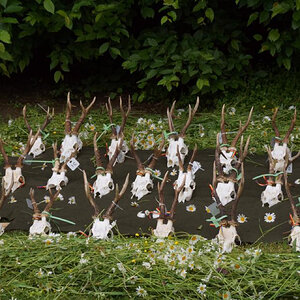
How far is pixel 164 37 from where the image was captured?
26.8ft

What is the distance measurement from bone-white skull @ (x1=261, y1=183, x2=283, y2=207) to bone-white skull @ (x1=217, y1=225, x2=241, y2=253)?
0.78 metres

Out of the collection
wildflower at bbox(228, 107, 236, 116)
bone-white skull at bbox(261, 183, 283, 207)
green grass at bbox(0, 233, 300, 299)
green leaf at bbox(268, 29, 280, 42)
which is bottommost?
green grass at bbox(0, 233, 300, 299)

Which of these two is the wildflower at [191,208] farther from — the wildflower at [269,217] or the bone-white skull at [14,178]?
the bone-white skull at [14,178]

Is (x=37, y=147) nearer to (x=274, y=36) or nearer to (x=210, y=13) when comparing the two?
(x=210, y=13)

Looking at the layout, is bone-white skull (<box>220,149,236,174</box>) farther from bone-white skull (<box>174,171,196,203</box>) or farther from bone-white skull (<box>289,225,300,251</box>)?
bone-white skull (<box>289,225,300,251</box>)

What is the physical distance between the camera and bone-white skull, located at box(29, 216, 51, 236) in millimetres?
4844

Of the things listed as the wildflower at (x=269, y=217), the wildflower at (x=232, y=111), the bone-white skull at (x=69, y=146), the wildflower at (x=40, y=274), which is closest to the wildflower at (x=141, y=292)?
the wildflower at (x=40, y=274)

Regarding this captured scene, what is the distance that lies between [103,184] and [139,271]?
1553 mm

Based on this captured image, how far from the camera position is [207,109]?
8.47 m

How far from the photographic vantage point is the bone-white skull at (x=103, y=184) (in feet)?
18.3

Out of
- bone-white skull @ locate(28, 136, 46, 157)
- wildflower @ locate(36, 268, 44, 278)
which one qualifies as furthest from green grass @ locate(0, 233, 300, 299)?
bone-white skull @ locate(28, 136, 46, 157)

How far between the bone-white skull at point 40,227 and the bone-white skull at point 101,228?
1.24ft

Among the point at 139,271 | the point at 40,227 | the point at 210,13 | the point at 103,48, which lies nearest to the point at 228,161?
the point at 40,227

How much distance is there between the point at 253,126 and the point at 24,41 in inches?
119
